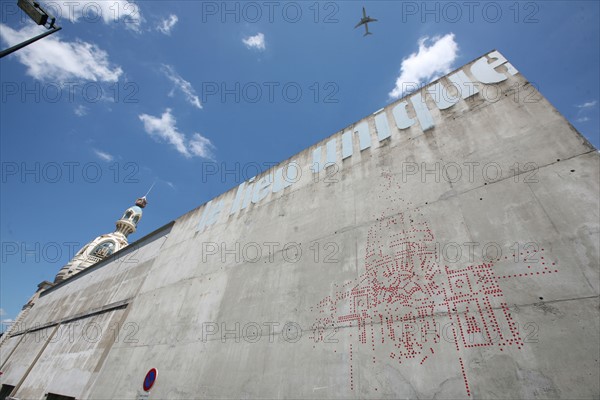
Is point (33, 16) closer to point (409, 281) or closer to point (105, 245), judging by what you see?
point (409, 281)

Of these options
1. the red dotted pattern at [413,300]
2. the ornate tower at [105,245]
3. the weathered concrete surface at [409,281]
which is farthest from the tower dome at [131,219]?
the red dotted pattern at [413,300]

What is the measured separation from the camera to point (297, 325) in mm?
6141

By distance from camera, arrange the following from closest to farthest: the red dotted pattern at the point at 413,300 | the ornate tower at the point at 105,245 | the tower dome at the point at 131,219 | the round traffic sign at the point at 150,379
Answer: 1. the red dotted pattern at the point at 413,300
2. the round traffic sign at the point at 150,379
3. the ornate tower at the point at 105,245
4. the tower dome at the point at 131,219

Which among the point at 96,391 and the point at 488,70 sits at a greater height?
the point at 488,70

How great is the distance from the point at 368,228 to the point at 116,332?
11.0 m

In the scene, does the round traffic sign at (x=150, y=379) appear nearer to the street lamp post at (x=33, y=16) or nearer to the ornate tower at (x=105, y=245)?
the street lamp post at (x=33, y=16)

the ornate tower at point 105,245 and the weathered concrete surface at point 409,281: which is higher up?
the ornate tower at point 105,245

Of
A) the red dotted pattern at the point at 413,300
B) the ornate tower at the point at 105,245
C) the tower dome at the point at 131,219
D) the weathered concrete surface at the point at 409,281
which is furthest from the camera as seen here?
the tower dome at the point at 131,219

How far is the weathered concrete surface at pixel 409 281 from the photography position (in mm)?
3814

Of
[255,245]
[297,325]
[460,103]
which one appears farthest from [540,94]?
[255,245]

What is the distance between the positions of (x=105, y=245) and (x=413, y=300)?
139 ft

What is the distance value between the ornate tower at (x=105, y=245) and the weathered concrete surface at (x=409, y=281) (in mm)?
28161

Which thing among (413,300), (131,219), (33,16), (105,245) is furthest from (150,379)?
(131,219)

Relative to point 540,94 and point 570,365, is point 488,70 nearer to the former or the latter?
point 540,94
